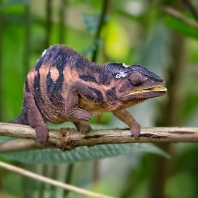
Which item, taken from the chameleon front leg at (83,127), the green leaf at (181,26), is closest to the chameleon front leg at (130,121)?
the chameleon front leg at (83,127)

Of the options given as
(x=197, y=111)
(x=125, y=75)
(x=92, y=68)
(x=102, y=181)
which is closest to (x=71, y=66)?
(x=92, y=68)

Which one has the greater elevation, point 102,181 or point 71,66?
point 71,66

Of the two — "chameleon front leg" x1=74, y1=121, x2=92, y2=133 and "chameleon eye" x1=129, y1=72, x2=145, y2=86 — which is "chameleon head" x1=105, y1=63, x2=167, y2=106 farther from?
"chameleon front leg" x1=74, y1=121, x2=92, y2=133

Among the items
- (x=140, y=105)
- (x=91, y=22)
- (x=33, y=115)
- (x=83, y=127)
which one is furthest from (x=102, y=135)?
(x=140, y=105)

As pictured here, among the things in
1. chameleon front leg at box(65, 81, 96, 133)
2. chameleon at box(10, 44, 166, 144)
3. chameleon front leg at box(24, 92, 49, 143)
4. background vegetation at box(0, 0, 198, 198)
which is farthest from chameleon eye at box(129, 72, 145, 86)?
background vegetation at box(0, 0, 198, 198)

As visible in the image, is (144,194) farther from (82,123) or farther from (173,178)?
(82,123)

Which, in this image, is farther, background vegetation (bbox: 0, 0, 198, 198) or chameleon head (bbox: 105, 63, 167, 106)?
background vegetation (bbox: 0, 0, 198, 198)

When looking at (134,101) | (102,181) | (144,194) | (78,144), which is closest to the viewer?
(78,144)

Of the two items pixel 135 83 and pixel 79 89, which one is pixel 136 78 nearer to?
pixel 135 83
